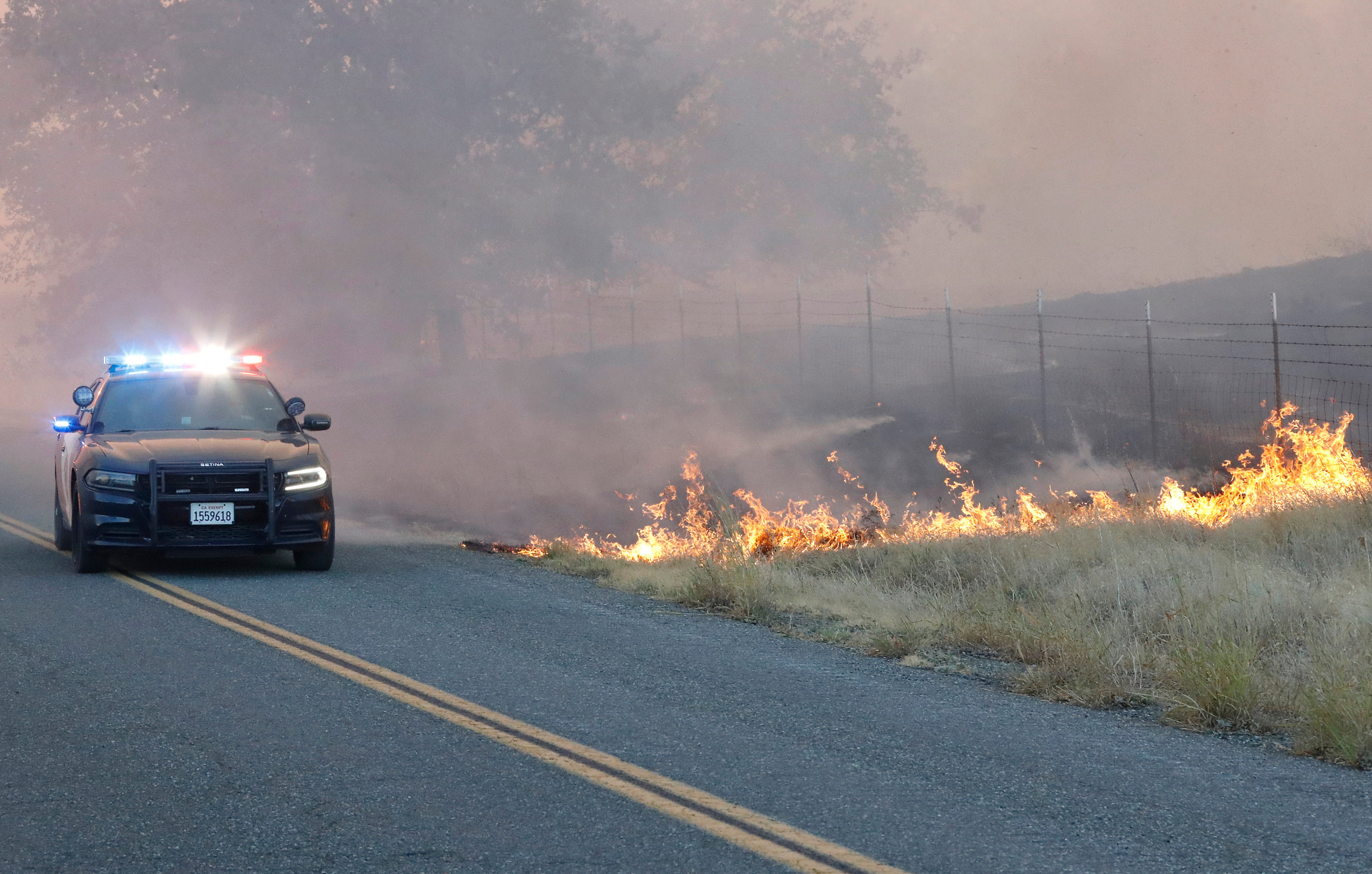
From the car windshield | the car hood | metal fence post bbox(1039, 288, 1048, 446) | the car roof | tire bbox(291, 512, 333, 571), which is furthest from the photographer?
metal fence post bbox(1039, 288, 1048, 446)

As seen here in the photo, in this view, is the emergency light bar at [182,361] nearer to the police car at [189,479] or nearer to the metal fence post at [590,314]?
the police car at [189,479]

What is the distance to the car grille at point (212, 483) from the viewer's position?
11.3 m

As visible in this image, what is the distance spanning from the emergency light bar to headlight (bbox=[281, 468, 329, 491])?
81.8 inches

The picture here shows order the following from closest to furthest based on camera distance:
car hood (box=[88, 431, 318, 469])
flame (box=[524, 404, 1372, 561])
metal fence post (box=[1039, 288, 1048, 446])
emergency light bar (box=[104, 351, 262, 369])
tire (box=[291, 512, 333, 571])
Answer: car hood (box=[88, 431, 318, 469]) → tire (box=[291, 512, 333, 571]) → emergency light bar (box=[104, 351, 262, 369]) → flame (box=[524, 404, 1372, 561]) → metal fence post (box=[1039, 288, 1048, 446])

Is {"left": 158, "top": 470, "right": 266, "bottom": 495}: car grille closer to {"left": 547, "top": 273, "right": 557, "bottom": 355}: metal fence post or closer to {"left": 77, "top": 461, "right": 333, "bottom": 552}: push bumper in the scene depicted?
{"left": 77, "top": 461, "right": 333, "bottom": 552}: push bumper

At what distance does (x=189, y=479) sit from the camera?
11.3 metres

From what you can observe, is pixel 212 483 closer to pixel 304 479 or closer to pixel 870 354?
pixel 304 479

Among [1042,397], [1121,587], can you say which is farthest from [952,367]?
[1121,587]

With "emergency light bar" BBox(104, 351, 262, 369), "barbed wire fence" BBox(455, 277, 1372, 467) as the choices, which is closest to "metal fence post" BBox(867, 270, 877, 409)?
"barbed wire fence" BBox(455, 277, 1372, 467)

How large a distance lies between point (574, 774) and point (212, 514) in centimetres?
658

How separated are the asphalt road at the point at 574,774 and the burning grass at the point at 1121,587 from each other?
0.43 m

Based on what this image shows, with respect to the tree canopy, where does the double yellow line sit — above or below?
below

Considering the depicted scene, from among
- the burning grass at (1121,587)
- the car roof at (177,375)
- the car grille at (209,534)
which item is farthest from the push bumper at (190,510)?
the burning grass at (1121,587)

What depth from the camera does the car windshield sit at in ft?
40.7
